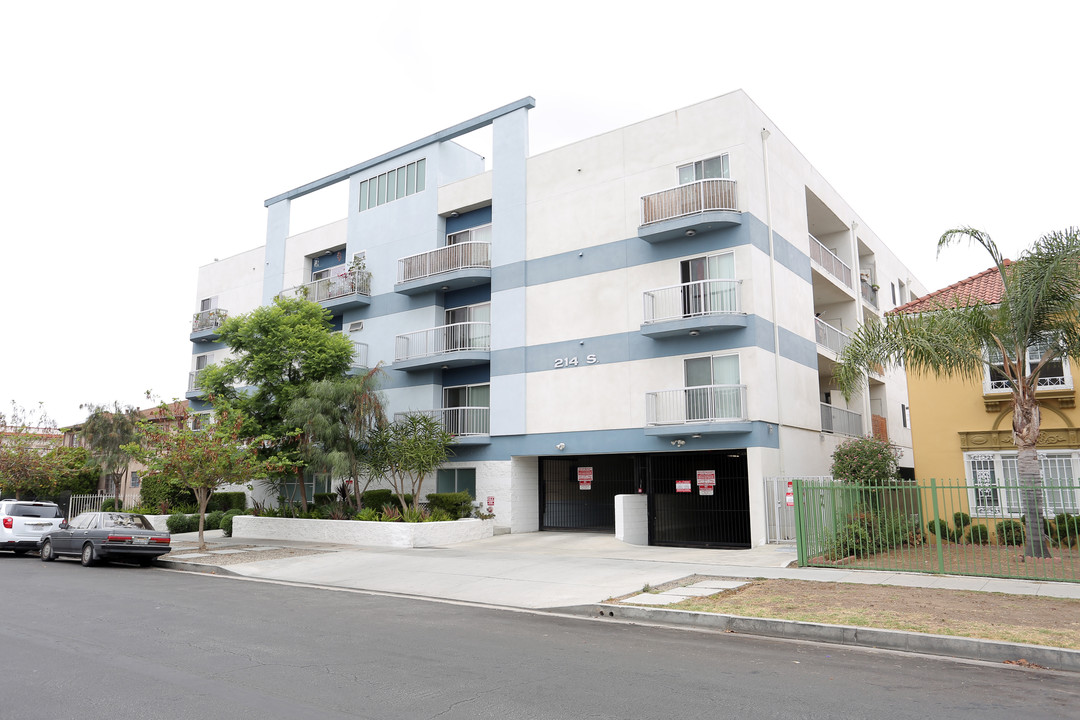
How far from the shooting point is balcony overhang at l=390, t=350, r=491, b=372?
2628 centimetres

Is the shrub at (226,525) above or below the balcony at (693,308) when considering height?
below

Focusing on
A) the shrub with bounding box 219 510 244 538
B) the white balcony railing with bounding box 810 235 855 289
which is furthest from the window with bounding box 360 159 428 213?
the white balcony railing with bounding box 810 235 855 289

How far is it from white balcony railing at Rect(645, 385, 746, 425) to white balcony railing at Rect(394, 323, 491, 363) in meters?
7.27

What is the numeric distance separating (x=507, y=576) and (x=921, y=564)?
823 centimetres

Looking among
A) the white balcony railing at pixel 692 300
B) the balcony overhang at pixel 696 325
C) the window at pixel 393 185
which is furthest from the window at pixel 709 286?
the window at pixel 393 185

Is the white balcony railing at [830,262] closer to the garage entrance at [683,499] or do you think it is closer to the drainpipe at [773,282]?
the drainpipe at [773,282]

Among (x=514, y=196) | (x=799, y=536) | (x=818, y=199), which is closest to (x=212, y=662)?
(x=799, y=536)

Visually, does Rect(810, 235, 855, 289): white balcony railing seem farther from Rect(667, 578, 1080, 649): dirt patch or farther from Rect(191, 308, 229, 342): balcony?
Rect(191, 308, 229, 342): balcony

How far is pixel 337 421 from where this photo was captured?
24703 mm

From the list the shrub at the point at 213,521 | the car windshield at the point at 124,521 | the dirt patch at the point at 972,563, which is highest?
the car windshield at the point at 124,521

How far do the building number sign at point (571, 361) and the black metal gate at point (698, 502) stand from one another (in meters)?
3.62

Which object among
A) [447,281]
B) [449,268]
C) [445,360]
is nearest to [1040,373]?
[445,360]

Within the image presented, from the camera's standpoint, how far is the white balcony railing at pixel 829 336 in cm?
2630

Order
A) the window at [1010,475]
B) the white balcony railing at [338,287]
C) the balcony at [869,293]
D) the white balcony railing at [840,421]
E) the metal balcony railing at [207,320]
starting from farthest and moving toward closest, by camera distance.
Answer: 1. the metal balcony railing at [207,320]
2. the balcony at [869,293]
3. the white balcony railing at [338,287]
4. the white balcony railing at [840,421]
5. the window at [1010,475]
